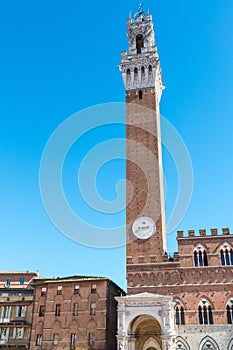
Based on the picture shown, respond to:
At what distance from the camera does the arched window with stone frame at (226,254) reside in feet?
127

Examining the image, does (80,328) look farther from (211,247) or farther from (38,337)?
(211,247)

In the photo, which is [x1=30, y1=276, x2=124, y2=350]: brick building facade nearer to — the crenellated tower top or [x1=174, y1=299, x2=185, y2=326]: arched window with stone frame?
[x1=174, y1=299, x2=185, y2=326]: arched window with stone frame

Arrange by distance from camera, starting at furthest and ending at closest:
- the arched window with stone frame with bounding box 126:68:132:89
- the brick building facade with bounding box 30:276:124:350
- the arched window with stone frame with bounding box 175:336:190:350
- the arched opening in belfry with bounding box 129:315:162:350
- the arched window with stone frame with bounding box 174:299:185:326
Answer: the arched window with stone frame with bounding box 126:68:132:89
the brick building facade with bounding box 30:276:124:350
the arched opening in belfry with bounding box 129:315:162:350
the arched window with stone frame with bounding box 174:299:185:326
the arched window with stone frame with bounding box 175:336:190:350

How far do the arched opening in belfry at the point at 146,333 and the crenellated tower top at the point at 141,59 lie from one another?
28326mm

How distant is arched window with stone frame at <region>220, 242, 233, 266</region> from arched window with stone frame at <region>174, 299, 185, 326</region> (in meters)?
6.11

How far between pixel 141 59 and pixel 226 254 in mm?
28463

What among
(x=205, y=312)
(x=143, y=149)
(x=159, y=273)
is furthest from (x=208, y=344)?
A: (x=143, y=149)

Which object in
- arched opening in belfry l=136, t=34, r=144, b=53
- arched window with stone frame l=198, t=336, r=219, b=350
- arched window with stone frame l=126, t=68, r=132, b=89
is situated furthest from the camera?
arched opening in belfry l=136, t=34, r=144, b=53

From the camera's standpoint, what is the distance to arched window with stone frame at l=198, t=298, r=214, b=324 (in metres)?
36.4

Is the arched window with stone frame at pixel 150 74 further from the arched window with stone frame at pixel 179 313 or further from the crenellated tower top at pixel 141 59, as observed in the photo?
the arched window with stone frame at pixel 179 313

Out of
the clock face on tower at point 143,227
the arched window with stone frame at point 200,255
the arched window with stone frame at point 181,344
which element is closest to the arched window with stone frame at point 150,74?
the clock face on tower at point 143,227

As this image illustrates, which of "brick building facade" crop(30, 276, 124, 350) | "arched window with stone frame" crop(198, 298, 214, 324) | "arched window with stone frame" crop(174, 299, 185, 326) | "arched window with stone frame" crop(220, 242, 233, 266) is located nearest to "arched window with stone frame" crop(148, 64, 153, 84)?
"arched window with stone frame" crop(220, 242, 233, 266)

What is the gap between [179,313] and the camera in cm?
3709

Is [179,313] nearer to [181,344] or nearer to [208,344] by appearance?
[181,344]
